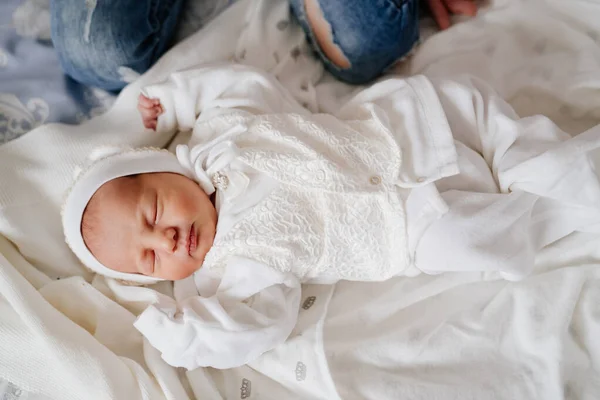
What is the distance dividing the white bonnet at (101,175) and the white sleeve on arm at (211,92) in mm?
94

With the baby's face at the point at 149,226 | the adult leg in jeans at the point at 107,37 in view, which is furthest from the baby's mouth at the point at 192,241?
the adult leg in jeans at the point at 107,37

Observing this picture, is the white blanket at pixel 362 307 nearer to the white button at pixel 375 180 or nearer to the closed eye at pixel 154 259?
the closed eye at pixel 154 259

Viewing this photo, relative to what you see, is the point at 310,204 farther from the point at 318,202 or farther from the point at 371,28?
the point at 371,28

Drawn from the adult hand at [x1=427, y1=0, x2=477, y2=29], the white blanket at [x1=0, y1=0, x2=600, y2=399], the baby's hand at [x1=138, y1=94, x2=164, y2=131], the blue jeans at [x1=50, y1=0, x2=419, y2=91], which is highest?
the blue jeans at [x1=50, y1=0, x2=419, y2=91]

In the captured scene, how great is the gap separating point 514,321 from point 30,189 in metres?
1.01

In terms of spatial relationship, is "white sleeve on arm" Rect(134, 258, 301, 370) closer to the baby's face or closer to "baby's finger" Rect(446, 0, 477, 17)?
the baby's face

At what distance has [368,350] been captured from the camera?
3.51ft

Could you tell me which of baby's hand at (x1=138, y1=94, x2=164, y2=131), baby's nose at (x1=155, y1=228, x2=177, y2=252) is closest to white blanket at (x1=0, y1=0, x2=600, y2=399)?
baby's hand at (x1=138, y1=94, x2=164, y2=131)

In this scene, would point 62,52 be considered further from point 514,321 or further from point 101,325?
point 514,321

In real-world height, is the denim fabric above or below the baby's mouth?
above

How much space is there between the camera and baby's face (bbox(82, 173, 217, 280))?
39.6 inches

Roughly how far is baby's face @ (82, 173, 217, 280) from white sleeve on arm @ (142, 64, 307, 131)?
0.15m

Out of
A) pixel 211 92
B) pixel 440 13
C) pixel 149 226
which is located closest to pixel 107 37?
pixel 211 92

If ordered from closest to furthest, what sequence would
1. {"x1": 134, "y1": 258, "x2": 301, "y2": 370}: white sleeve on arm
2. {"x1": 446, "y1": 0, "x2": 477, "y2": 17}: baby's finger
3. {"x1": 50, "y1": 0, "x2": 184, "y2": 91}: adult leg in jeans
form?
{"x1": 134, "y1": 258, "x2": 301, "y2": 370}: white sleeve on arm → {"x1": 50, "y1": 0, "x2": 184, "y2": 91}: adult leg in jeans → {"x1": 446, "y1": 0, "x2": 477, "y2": 17}: baby's finger
